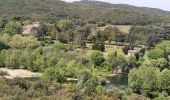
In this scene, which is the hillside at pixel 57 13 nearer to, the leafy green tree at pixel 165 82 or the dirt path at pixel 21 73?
the dirt path at pixel 21 73

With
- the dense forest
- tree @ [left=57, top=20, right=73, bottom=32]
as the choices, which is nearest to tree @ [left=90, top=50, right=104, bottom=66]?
the dense forest

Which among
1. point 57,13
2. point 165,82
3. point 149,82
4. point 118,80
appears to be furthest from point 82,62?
point 57,13

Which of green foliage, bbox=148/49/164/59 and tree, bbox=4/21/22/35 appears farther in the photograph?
tree, bbox=4/21/22/35

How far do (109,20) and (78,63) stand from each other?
7909 cm

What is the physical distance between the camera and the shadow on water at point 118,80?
72863 mm

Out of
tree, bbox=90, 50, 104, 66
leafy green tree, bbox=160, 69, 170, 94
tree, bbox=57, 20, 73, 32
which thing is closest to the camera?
leafy green tree, bbox=160, 69, 170, 94

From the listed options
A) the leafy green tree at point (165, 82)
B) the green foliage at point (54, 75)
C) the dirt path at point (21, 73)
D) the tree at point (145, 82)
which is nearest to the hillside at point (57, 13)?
the dirt path at point (21, 73)

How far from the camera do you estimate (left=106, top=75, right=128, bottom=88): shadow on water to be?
72863mm

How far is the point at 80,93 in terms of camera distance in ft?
164

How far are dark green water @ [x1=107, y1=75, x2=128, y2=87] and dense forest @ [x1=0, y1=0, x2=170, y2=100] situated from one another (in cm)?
20

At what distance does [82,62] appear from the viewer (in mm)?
85688

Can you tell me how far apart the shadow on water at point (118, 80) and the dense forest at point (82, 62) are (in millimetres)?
180

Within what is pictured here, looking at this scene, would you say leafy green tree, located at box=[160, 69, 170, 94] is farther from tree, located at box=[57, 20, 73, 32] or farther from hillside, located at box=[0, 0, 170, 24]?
hillside, located at box=[0, 0, 170, 24]

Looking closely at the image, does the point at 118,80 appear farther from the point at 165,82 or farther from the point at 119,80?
the point at 165,82
